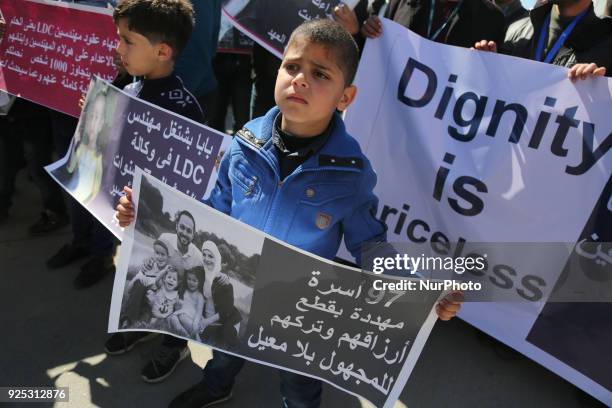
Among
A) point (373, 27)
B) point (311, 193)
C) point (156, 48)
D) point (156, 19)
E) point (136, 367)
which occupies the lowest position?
point (136, 367)

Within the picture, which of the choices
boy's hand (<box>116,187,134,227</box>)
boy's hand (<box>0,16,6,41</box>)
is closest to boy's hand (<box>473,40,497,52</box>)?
boy's hand (<box>116,187,134,227</box>)

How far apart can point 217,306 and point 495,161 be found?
143 centimetres

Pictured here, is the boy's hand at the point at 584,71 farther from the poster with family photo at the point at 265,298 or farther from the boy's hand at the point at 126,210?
the boy's hand at the point at 126,210

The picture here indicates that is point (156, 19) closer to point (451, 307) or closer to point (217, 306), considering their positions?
point (217, 306)

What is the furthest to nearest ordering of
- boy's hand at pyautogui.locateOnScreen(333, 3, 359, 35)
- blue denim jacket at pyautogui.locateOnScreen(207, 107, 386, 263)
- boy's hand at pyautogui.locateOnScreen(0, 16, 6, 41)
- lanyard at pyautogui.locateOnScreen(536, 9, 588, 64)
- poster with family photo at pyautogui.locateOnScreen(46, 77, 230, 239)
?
boy's hand at pyautogui.locateOnScreen(0, 16, 6, 41) < boy's hand at pyautogui.locateOnScreen(333, 3, 359, 35) < lanyard at pyautogui.locateOnScreen(536, 9, 588, 64) < poster with family photo at pyautogui.locateOnScreen(46, 77, 230, 239) < blue denim jacket at pyautogui.locateOnScreen(207, 107, 386, 263)

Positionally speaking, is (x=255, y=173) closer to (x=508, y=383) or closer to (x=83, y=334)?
(x=83, y=334)

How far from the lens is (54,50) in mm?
2703

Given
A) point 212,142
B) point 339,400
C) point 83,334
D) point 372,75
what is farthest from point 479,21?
point 83,334

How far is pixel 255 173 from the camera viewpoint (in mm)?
1467

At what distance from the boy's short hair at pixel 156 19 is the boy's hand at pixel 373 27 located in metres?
0.94

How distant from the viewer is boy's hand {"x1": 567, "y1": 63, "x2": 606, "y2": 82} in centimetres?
192

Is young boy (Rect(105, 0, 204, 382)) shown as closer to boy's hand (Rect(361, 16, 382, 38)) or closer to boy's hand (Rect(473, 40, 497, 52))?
boy's hand (Rect(361, 16, 382, 38))

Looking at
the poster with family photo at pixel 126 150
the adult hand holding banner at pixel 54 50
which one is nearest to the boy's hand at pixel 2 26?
the adult hand holding banner at pixel 54 50

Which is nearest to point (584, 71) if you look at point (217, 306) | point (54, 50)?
point (217, 306)
